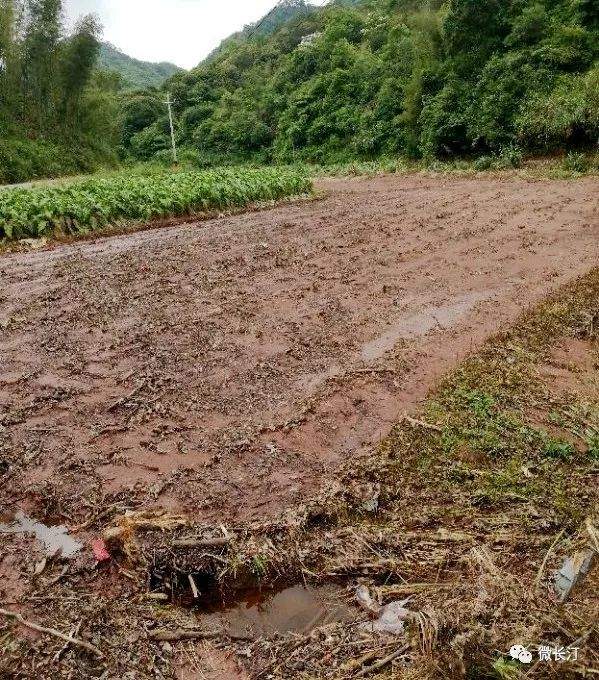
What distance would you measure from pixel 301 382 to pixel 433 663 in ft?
9.21

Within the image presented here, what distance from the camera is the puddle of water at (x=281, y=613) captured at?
2.57 meters

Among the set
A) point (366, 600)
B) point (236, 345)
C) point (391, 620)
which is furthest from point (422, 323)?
point (391, 620)

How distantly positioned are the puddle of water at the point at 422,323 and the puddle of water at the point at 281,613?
8.68 ft

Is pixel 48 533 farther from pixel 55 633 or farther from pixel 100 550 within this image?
pixel 55 633

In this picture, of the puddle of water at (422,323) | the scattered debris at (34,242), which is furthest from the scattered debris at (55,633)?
the scattered debris at (34,242)

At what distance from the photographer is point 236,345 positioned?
5359 mm

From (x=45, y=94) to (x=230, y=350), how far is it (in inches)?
1158

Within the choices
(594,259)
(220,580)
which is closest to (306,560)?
A: (220,580)

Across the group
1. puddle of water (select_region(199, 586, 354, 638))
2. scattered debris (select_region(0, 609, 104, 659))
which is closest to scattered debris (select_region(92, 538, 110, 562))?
scattered debris (select_region(0, 609, 104, 659))

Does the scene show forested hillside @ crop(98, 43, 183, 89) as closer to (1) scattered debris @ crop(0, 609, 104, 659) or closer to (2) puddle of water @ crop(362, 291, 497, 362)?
(2) puddle of water @ crop(362, 291, 497, 362)

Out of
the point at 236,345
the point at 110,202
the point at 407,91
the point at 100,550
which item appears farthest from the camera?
the point at 407,91

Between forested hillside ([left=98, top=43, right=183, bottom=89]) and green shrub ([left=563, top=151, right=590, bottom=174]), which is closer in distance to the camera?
green shrub ([left=563, top=151, right=590, bottom=174])

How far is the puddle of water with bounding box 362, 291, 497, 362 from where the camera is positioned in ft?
17.3

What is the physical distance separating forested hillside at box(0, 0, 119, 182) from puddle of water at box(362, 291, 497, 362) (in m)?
24.8
